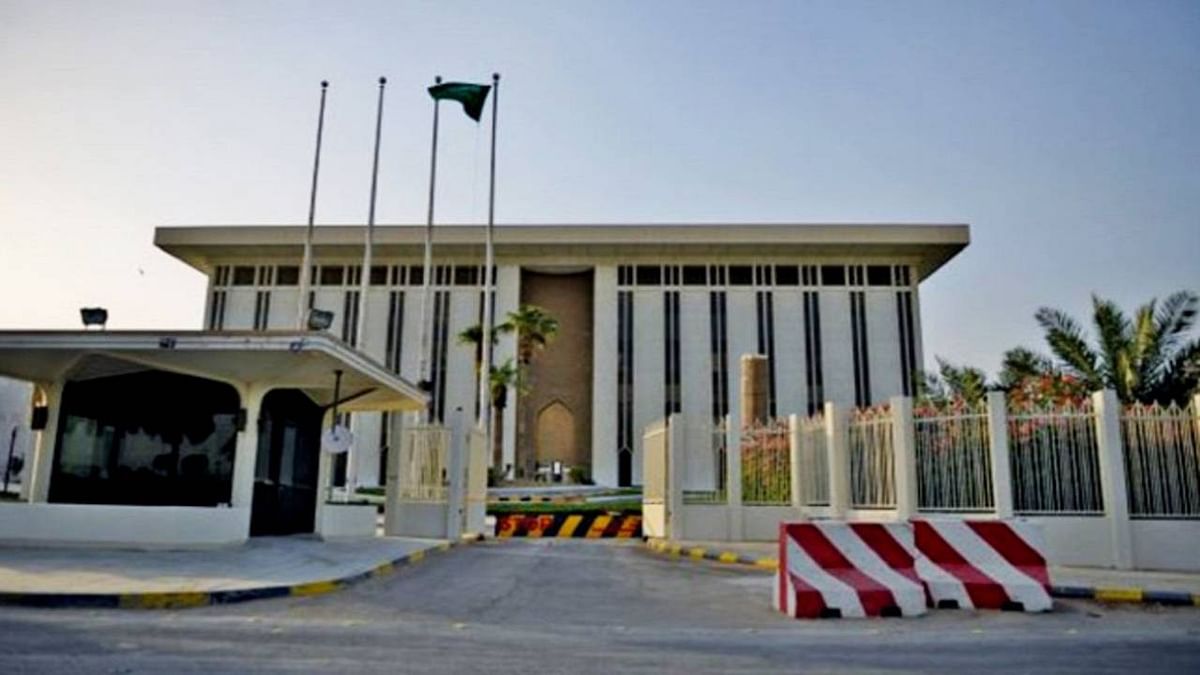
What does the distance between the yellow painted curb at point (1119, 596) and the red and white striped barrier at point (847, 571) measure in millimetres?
2687

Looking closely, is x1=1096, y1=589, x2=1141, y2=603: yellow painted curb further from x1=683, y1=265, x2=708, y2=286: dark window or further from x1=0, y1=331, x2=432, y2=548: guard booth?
x1=683, y1=265, x2=708, y2=286: dark window

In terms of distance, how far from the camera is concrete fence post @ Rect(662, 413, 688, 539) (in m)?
18.6

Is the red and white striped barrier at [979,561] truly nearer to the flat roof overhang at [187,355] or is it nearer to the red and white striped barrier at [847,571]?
the red and white striped barrier at [847,571]

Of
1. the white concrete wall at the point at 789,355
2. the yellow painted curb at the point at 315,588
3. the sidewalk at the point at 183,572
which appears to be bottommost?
the yellow painted curb at the point at 315,588

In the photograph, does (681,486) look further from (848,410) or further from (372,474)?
(372,474)

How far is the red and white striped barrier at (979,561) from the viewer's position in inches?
364

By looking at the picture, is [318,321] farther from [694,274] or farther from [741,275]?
[741,275]

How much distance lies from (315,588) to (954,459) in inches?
408

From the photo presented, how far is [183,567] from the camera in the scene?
36.7ft

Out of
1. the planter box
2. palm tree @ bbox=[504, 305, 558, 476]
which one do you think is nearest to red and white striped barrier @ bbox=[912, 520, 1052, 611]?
the planter box

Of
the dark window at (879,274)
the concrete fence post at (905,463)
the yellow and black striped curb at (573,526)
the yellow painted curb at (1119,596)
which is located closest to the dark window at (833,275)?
the dark window at (879,274)

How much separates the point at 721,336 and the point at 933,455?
35.6 metres

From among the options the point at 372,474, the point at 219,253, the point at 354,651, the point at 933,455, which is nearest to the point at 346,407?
the point at 933,455

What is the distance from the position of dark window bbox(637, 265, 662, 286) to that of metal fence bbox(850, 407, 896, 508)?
35.3 metres
